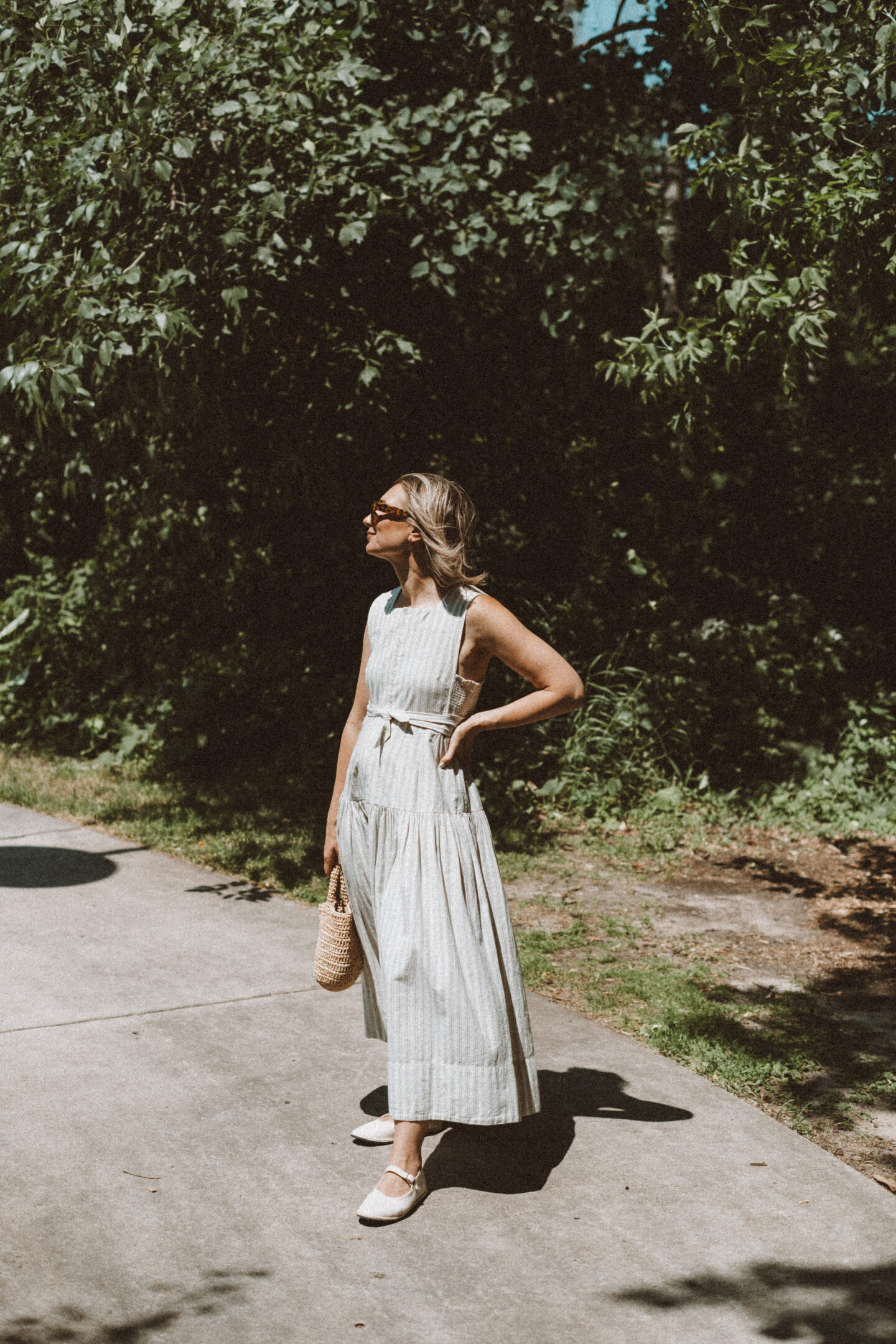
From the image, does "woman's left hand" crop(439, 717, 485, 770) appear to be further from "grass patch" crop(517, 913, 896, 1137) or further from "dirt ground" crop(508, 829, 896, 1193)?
"dirt ground" crop(508, 829, 896, 1193)

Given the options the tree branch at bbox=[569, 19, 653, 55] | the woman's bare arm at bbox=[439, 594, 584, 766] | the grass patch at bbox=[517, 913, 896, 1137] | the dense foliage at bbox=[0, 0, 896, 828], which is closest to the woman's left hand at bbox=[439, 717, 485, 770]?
the woman's bare arm at bbox=[439, 594, 584, 766]

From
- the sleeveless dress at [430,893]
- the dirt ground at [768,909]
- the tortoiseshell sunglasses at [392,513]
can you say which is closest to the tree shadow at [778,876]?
the dirt ground at [768,909]

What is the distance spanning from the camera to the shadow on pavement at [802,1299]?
2.82 m

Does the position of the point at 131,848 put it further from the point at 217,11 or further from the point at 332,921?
the point at 217,11

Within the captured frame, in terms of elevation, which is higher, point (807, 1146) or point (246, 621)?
point (246, 621)

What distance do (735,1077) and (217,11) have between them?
5600 millimetres

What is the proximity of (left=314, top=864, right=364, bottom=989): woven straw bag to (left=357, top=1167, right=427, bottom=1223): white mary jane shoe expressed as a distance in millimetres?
557

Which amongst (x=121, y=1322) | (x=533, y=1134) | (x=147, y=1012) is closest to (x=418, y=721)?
(x=533, y=1134)

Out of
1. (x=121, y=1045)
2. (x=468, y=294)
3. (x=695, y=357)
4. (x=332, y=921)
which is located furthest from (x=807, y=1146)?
(x=468, y=294)

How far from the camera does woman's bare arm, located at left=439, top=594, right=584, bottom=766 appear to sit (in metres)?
3.43

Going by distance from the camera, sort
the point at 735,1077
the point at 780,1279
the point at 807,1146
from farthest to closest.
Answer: the point at 735,1077 → the point at 807,1146 → the point at 780,1279

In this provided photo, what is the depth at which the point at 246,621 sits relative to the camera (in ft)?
33.2

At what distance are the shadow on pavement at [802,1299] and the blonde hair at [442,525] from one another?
177cm

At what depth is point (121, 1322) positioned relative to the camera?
2.82 m
